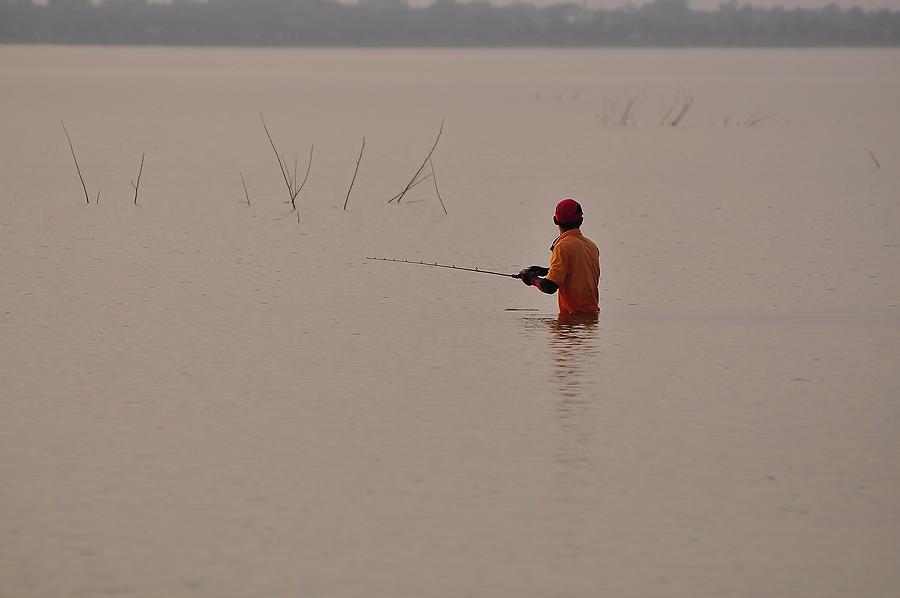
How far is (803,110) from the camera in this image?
2928 centimetres

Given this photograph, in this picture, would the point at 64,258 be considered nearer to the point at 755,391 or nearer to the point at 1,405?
the point at 1,405

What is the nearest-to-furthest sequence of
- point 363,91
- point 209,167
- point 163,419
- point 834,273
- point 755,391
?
point 163,419
point 755,391
point 834,273
point 209,167
point 363,91

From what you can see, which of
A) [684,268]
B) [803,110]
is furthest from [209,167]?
[803,110]

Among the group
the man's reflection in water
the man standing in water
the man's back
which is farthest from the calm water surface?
the man standing in water

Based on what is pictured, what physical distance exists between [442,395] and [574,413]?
600mm

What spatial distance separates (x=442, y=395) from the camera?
18.4 feet

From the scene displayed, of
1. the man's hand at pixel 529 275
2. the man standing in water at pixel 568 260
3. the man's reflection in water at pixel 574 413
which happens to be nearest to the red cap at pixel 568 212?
the man standing in water at pixel 568 260

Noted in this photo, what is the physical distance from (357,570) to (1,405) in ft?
7.78

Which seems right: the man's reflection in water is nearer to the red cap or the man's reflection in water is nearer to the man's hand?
the man's hand

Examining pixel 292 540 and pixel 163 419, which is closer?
pixel 292 540

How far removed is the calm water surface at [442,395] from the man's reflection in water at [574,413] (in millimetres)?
16

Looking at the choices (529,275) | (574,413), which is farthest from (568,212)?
(574,413)

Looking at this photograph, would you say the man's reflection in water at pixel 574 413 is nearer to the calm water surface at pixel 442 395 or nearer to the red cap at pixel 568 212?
the calm water surface at pixel 442 395

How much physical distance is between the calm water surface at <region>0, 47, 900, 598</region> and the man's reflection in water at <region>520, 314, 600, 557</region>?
0.05 ft
